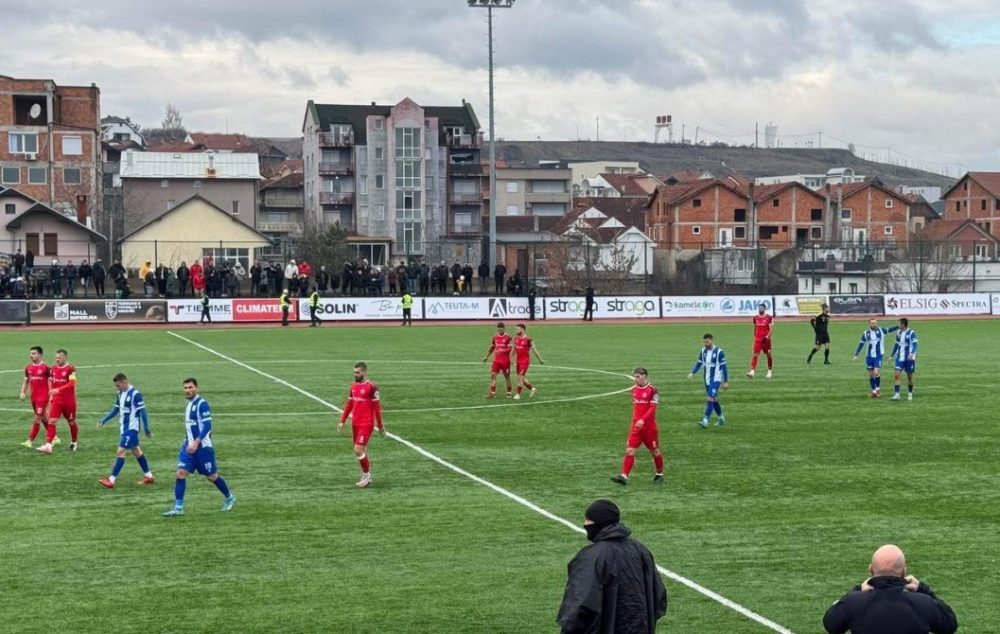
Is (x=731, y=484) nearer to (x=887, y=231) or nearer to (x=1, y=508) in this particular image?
(x=1, y=508)

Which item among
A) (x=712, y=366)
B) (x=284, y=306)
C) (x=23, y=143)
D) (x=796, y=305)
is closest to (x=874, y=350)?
(x=712, y=366)

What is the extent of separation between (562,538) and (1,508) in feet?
28.3

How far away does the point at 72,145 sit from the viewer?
104 meters

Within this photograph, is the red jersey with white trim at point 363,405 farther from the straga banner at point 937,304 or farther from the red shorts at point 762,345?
the straga banner at point 937,304

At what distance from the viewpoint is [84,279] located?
218 feet

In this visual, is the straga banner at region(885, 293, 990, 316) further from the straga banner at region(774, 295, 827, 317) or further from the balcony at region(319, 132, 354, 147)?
the balcony at region(319, 132, 354, 147)

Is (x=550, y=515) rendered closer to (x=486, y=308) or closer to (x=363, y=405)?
(x=363, y=405)

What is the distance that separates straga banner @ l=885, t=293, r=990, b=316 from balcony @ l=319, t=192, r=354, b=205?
6628 centimetres

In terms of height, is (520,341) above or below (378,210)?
below

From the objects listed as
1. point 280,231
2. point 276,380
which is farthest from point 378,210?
point 276,380

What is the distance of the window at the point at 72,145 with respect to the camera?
104 meters

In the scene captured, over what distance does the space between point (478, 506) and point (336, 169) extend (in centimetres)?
10905

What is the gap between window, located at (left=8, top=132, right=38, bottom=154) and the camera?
337ft

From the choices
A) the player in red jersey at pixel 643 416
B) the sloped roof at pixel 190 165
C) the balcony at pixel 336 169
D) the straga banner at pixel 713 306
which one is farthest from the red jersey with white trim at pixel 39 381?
the balcony at pixel 336 169
